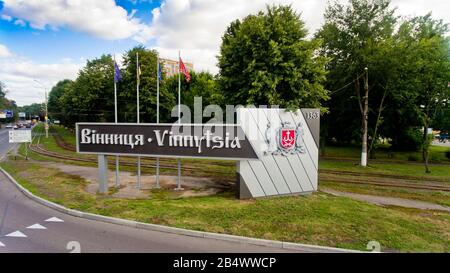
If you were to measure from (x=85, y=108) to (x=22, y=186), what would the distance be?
108ft

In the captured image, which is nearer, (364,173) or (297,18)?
(297,18)

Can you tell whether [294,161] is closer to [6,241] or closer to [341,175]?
[341,175]

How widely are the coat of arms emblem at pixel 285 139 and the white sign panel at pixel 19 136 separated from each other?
25522 millimetres

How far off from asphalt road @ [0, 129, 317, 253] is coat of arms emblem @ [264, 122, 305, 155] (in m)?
5.75

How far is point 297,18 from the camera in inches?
775

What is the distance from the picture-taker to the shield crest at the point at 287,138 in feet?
41.4

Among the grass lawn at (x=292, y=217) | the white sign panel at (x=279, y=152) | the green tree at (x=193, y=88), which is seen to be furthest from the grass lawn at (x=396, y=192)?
the green tree at (x=193, y=88)

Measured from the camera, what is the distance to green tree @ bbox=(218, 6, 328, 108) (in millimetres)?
18266

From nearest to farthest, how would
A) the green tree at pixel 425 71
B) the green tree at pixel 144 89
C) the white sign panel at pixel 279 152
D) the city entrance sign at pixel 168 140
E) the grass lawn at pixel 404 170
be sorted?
the city entrance sign at pixel 168 140
the white sign panel at pixel 279 152
the grass lawn at pixel 404 170
the green tree at pixel 425 71
the green tree at pixel 144 89

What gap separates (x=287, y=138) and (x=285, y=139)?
12 centimetres

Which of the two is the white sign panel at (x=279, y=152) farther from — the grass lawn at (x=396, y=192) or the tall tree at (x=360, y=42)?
the tall tree at (x=360, y=42)

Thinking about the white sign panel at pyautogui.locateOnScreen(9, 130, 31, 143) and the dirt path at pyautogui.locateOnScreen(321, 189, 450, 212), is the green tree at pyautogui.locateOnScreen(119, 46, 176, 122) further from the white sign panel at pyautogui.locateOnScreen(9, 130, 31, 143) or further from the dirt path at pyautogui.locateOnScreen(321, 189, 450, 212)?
the dirt path at pyautogui.locateOnScreen(321, 189, 450, 212)

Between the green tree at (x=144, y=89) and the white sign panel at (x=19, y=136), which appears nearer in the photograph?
the white sign panel at (x=19, y=136)

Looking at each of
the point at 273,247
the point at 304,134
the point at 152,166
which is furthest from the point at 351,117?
the point at 273,247
